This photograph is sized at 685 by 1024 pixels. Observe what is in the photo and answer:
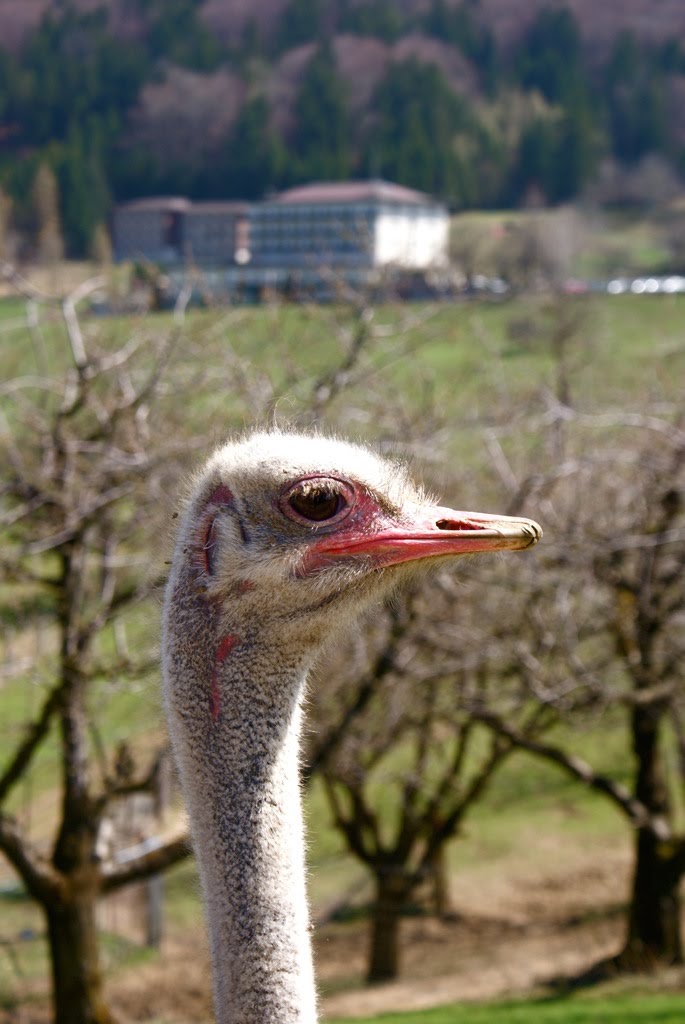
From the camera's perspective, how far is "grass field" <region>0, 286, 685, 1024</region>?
9031mm

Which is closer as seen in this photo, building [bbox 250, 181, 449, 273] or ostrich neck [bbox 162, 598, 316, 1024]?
ostrich neck [bbox 162, 598, 316, 1024]

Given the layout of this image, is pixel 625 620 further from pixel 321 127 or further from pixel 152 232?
pixel 321 127

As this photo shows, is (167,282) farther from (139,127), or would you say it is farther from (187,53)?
(187,53)

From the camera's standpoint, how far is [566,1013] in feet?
26.3

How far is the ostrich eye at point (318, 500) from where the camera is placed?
2.44 metres

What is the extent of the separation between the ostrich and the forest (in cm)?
3058

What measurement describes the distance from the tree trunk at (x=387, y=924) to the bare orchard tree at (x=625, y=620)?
2228 millimetres

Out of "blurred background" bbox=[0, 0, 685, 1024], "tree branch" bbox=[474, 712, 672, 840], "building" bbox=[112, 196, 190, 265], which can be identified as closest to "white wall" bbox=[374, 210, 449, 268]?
"blurred background" bbox=[0, 0, 685, 1024]

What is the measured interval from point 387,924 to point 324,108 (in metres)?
65.6

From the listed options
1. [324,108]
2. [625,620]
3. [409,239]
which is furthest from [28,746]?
[324,108]

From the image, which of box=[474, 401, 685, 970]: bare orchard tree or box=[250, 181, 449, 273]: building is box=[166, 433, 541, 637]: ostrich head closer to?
box=[474, 401, 685, 970]: bare orchard tree

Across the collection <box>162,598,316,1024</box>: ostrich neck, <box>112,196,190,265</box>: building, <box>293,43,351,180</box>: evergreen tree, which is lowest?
<box>162,598,316,1024</box>: ostrich neck

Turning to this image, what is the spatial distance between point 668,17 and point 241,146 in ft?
158

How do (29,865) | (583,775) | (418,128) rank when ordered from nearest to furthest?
1. (29,865)
2. (583,775)
3. (418,128)
